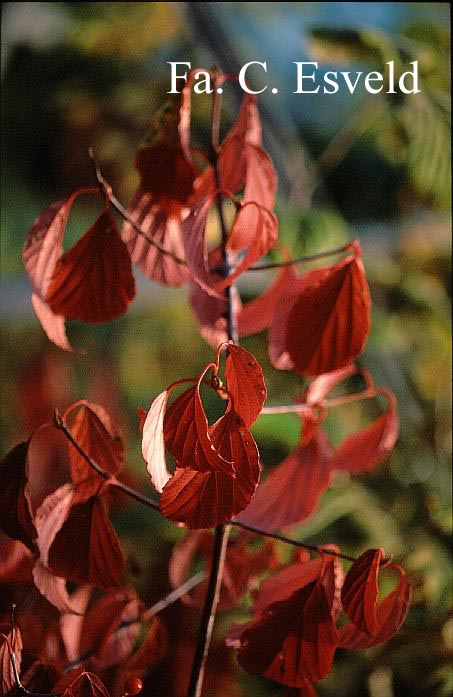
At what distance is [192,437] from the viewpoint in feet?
1.07

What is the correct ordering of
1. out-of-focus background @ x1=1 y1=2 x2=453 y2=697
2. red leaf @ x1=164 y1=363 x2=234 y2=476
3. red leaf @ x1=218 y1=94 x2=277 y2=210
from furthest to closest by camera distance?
1. out-of-focus background @ x1=1 y1=2 x2=453 y2=697
2. red leaf @ x1=218 y1=94 x2=277 y2=210
3. red leaf @ x1=164 y1=363 x2=234 y2=476

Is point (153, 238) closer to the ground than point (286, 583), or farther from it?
farther from it

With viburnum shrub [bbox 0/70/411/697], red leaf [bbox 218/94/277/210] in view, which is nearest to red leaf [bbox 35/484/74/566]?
viburnum shrub [bbox 0/70/411/697]

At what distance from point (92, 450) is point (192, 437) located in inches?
4.7

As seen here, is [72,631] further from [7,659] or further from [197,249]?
[197,249]

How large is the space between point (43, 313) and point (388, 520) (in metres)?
0.49

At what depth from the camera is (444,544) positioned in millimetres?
708

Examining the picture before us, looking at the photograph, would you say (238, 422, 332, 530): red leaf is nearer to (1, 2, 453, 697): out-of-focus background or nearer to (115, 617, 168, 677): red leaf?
(115, 617, 168, 677): red leaf

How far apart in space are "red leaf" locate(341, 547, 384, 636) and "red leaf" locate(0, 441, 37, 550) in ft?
0.56

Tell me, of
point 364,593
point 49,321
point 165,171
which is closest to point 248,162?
point 165,171

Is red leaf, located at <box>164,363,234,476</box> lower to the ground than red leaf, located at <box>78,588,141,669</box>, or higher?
higher

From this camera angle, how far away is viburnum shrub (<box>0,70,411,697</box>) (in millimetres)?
334

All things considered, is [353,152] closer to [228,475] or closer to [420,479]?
[420,479]

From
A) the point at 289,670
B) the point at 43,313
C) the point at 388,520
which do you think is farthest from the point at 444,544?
the point at 43,313
